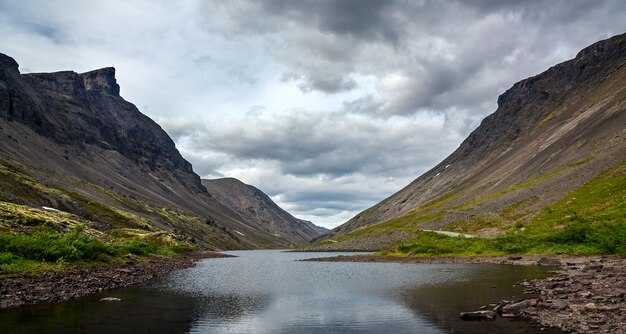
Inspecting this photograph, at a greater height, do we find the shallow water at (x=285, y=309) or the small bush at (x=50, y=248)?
the small bush at (x=50, y=248)

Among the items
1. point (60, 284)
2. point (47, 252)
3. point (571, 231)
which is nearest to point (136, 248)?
point (47, 252)

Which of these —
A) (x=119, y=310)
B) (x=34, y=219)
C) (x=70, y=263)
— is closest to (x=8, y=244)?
(x=70, y=263)

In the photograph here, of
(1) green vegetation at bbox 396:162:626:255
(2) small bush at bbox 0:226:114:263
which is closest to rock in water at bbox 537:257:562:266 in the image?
(1) green vegetation at bbox 396:162:626:255

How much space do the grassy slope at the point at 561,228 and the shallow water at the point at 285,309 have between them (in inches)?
893

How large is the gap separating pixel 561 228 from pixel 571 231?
12.3 m

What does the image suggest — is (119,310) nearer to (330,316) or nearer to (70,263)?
(330,316)

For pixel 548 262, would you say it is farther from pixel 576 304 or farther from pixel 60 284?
pixel 60 284

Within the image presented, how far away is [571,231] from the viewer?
7900 cm

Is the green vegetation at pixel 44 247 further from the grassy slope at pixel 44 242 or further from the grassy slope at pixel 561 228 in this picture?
the grassy slope at pixel 561 228

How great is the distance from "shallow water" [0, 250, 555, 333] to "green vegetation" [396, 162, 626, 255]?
2252 centimetres

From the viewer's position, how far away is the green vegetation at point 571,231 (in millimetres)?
70875

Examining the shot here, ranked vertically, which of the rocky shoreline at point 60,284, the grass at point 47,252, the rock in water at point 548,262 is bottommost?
the rock in water at point 548,262

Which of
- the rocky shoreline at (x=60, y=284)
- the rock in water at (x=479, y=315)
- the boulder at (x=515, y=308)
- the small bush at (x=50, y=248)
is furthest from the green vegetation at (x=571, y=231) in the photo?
the small bush at (x=50, y=248)

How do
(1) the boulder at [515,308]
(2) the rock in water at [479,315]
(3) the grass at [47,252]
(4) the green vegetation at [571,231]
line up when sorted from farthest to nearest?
(4) the green vegetation at [571,231]
(3) the grass at [47,252]
(1) the boulder at [515,308]
(2) the rock in water at [479,315]
